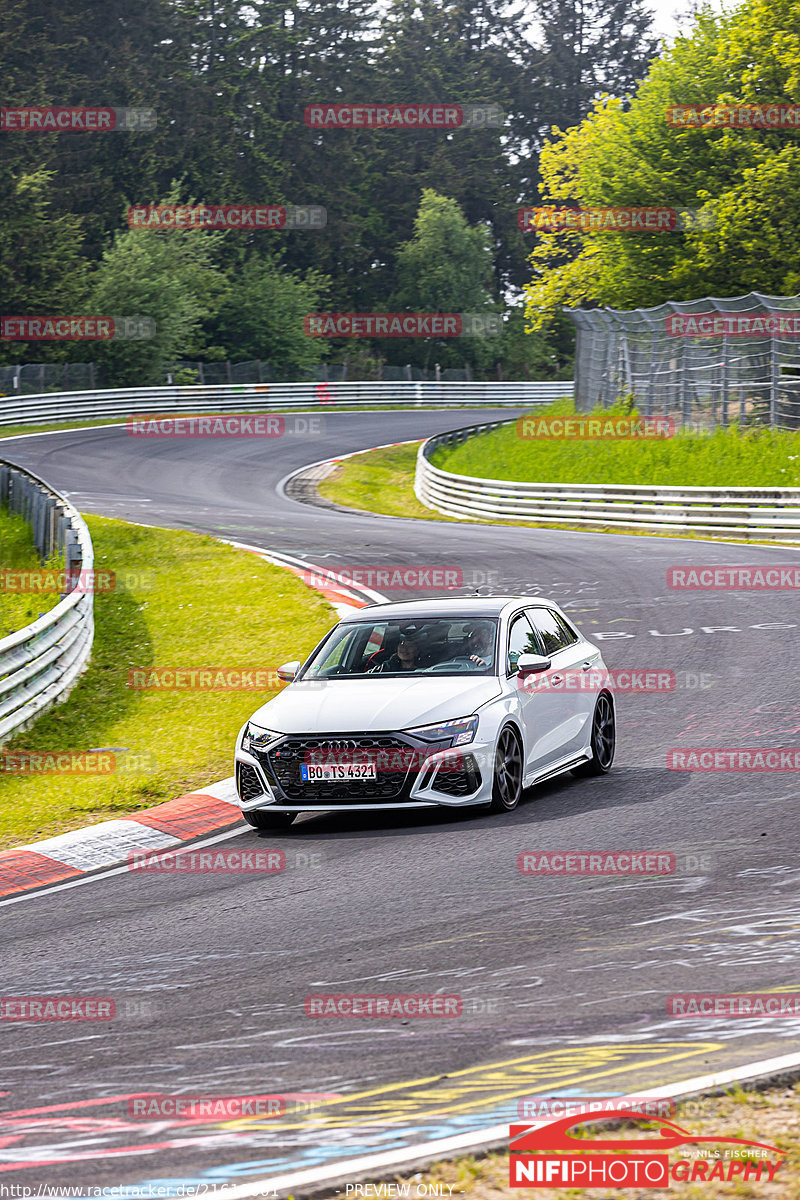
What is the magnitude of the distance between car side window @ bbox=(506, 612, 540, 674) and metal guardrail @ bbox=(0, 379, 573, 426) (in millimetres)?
41781

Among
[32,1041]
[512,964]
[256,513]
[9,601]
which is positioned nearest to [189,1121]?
[32,1041]

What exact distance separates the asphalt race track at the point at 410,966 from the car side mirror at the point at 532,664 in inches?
36.7

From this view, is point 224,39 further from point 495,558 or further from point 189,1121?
point 189,1121

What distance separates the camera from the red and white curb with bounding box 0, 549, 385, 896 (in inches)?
356

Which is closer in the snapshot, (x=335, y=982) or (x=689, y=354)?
(x=335, y=982)

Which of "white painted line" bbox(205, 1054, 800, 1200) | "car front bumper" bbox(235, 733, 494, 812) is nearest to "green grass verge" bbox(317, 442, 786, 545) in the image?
"car front bumper" bbox(235, 733, 494, 812)

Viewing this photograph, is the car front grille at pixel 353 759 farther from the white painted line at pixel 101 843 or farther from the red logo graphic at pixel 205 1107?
the red logo graphic at pixel 205 1107

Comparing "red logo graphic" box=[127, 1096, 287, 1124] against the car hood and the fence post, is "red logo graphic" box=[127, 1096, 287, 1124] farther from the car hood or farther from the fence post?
the fence post

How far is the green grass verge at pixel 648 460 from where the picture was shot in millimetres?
31141

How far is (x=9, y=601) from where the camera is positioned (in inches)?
775

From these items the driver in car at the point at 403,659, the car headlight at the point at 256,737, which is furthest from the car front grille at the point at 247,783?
the driver in car at the point at 403,659

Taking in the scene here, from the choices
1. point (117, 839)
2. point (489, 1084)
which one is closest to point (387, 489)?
point (117, 839)

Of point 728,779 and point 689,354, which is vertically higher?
point 689,354

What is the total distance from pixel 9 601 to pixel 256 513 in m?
13.0
